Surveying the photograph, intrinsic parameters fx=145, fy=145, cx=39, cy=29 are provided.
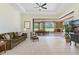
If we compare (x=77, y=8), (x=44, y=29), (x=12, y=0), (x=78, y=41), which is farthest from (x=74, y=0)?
(x=44, y=29)

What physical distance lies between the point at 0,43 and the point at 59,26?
1475 cm

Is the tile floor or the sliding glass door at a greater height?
the sliding glass door

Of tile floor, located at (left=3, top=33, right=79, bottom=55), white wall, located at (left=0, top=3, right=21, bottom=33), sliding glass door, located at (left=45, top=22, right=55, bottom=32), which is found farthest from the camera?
sliding glass door, located at (left=45, top=22, right=55, bottom=32)

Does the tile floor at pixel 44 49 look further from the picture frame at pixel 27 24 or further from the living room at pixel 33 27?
the picture frame at pixel 27 24

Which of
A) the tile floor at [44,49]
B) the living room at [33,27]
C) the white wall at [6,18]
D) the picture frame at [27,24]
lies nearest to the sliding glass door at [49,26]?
the living room at [33,27]

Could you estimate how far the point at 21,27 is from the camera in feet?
48.9

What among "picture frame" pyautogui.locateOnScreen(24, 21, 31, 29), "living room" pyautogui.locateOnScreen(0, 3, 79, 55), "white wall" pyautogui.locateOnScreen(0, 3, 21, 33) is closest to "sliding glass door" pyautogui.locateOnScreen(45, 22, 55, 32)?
"living room" pyautogui.locateOnScreen(0, 3, 79, 55)

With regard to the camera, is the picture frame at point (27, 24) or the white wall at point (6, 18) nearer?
the white wall at point (6, 18)

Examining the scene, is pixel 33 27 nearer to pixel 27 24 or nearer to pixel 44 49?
pixel 27 24

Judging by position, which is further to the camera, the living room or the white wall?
the white wall

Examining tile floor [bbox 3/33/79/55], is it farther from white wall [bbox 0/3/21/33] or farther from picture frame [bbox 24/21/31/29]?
picture frame [bbox 24/21/31/29]

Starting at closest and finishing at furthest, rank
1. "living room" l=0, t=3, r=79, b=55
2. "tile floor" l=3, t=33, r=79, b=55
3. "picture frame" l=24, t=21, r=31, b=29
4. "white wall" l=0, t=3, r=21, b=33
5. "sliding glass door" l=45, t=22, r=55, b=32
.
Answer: "tile floor" l=3, t=33, r=79, b=55, "living room" l=0, t=3, r=79, b=55, "white wall" l=0, t=3, r=21, b=33, "picture frame" l=24, t=21, r=31, b=29, "sliding glass door" l=45, t=22, r=55, b=32

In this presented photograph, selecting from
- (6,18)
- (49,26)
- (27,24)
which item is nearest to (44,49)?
(6,18)

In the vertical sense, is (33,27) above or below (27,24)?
below
